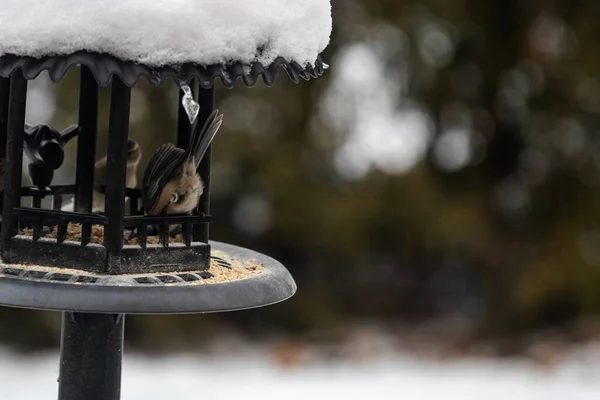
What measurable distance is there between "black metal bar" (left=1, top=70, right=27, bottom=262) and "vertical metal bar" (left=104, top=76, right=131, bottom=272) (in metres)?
0.23

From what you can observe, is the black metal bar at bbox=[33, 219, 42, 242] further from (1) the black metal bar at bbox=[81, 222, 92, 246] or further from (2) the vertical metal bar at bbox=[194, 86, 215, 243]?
(2) the vertical metal bar at bbox=[194, 86, 215, 243]

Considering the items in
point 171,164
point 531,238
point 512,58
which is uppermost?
point 512,58

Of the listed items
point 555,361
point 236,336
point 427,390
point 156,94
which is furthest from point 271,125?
point 555,361

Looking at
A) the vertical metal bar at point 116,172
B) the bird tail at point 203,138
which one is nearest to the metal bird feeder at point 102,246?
the vertical metal bar at point 116,172

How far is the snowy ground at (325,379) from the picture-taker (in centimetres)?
468

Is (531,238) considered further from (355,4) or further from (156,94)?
(156,94)

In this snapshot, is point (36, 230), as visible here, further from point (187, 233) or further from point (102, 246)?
→ point (187, 233)

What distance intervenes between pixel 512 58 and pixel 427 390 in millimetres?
2059

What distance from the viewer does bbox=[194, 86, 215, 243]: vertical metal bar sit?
7.17 ft

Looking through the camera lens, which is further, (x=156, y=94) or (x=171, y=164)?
(x=156, y=94)

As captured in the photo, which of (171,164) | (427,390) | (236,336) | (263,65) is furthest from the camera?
(236,336)

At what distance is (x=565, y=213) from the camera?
539 cm

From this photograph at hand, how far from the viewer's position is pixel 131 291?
184 cm

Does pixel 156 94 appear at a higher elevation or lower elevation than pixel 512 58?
lower
